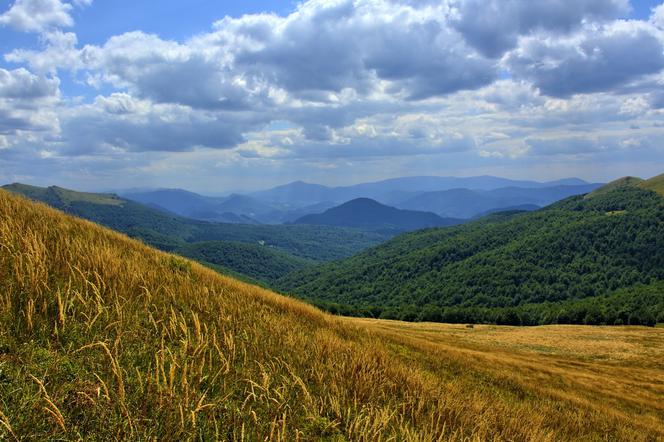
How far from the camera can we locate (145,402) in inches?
131

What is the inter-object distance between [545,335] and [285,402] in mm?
63424

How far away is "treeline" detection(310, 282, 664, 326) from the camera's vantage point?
97.1 metres

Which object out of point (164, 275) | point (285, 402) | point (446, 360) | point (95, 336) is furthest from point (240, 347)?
point (446, 360)

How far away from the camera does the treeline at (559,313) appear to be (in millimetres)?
97125

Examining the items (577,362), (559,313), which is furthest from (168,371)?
(559,313)

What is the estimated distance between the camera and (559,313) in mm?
108188

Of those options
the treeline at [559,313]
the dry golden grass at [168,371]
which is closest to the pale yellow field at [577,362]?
the dry golden grass at [168,371]

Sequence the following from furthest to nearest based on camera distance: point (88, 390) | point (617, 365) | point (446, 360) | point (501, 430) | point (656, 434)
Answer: point (617, 365), point (446, 360), point (656, 434), point (501, 430), point (88, 390)

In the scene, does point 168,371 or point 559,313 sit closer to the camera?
point 168,371

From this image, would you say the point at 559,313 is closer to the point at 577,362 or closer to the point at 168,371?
the point at 577,362

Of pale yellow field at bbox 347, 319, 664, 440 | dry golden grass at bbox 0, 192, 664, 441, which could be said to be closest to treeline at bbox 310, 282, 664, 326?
pale yellow field at bbox 347, 319, 664, 440

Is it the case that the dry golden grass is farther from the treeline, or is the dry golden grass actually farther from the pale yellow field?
the treeline

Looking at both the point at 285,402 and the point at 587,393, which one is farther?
the point at 587,393

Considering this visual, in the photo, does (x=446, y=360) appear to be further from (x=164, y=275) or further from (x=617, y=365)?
(x=617, y=365)
